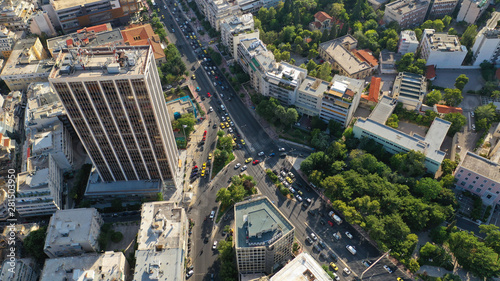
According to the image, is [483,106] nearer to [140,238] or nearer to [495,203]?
[495,203]

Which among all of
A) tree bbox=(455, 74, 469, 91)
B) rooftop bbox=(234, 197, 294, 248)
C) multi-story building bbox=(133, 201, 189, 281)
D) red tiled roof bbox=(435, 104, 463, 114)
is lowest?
multi-story building bbox=(133, 201, 189, 281)

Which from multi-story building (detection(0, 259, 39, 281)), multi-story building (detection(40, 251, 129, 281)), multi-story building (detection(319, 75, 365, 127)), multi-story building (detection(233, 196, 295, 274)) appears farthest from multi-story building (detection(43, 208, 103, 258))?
multi-story building (detection(319, 75, 365, 127))

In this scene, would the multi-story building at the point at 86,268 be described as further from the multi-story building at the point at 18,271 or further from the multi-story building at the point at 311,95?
the multi-story building at the point at 311,95

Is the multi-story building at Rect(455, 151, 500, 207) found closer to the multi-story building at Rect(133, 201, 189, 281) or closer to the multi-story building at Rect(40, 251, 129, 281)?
the multi-story building at Rect(133, 201, 189, 281)

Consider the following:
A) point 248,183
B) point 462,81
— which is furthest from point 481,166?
point 248,183

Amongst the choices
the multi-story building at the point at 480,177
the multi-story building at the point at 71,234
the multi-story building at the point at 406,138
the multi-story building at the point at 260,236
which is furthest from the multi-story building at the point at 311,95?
the multi-story building at the point at 71,234

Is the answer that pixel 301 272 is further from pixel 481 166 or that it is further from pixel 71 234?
pixel 481 166
